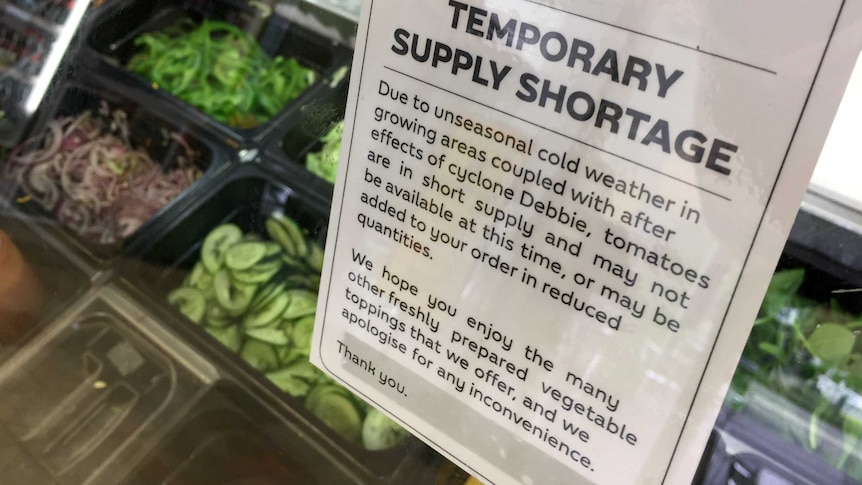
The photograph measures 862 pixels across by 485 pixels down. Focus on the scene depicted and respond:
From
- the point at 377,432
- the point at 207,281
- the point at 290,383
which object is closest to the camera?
the point at 377,432

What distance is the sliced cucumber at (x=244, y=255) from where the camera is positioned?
35.7 inches

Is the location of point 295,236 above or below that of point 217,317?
above

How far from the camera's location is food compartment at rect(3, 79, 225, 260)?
3.26ft

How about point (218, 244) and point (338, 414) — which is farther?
point (218, 244)

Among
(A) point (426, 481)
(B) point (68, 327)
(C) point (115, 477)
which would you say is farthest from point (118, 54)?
(A) point (426, 481)

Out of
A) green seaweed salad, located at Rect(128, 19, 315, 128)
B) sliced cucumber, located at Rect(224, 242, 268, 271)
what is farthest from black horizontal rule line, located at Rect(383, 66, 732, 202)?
green seaweed salad, located at Rect(128, 19, 315, 128)

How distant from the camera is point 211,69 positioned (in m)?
1.21

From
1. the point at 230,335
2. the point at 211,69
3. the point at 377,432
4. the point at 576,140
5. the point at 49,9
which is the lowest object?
the point at 230,335

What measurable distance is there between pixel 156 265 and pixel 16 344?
0.79 feet

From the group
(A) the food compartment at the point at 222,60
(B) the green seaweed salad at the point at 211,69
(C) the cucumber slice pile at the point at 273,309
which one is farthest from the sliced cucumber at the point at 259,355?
(B) the green seaweed salad at the point at 211,69

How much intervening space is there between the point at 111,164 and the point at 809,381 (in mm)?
1243

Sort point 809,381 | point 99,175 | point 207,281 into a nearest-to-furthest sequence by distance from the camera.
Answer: point 809,381
point 207,281
point 99,175

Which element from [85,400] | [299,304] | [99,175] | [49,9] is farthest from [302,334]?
[99,175]

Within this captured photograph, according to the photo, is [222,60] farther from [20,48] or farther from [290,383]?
[290,383]
